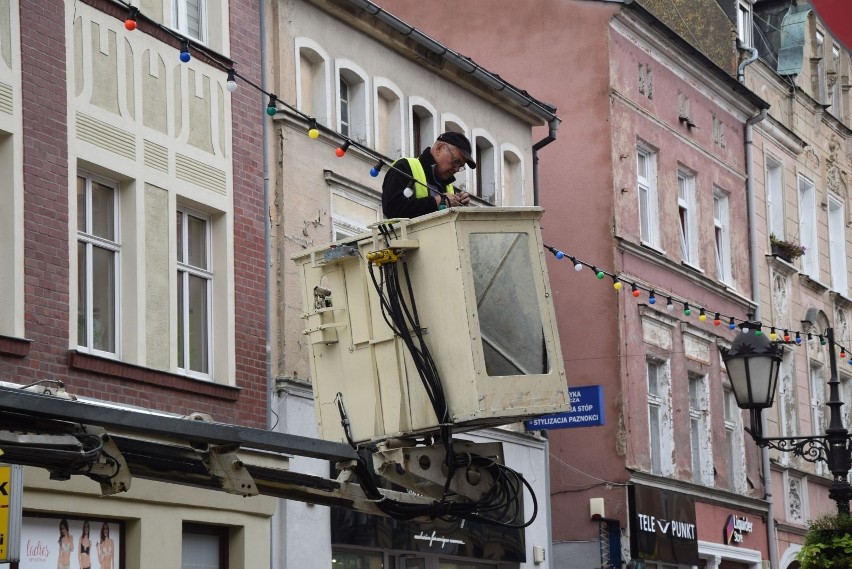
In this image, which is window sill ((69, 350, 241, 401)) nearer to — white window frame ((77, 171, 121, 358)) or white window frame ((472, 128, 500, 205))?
white window frame ((77, 171, 121, 358))

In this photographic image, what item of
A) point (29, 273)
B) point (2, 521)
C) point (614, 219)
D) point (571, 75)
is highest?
point (571, 75)

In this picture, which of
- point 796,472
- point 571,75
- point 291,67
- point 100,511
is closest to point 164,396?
point 100,511

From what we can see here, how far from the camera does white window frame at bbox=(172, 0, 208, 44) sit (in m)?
18.3

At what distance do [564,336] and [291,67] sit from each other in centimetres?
930

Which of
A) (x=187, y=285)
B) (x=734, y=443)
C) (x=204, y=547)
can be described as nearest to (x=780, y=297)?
(x=734, y=443)

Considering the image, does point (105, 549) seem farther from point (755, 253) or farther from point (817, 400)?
point (817, 400)

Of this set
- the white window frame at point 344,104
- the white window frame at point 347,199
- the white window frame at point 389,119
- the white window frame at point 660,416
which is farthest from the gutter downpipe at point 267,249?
the white window frame at point 660,416

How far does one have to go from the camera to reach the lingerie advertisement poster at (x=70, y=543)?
15.1m

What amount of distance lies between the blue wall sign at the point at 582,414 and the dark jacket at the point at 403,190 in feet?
47.7

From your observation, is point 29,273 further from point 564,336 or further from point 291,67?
point 564,336

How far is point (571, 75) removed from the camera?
28547 mm

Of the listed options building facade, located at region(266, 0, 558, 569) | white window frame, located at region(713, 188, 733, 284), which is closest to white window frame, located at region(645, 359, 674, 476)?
building facade, located at region(266, 0, 558, 569)

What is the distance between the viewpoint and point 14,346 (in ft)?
49.5

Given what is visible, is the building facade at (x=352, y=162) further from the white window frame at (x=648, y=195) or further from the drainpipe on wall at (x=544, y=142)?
the white window frame at (x=648, y=195)
